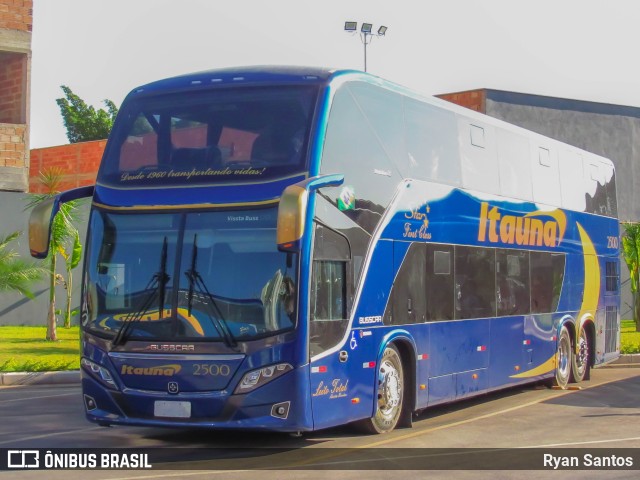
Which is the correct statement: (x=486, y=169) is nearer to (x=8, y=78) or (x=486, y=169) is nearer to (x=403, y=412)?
(x=403, y=412)

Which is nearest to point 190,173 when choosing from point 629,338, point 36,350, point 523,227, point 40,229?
point 40,229

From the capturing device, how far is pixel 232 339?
11109 millimetres

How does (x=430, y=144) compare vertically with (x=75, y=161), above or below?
below

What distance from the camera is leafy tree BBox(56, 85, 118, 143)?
3529 inches

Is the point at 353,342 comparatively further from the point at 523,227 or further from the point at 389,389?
the point at 523,227

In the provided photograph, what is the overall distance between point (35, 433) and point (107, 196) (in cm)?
296

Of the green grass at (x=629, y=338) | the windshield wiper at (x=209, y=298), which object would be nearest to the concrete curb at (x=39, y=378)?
the windshield wiper at (x=209, y=298)

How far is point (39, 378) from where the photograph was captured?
19.7 metres

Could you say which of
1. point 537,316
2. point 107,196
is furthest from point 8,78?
point 107,196

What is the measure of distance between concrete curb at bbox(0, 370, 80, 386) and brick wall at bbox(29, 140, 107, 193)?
2533cm

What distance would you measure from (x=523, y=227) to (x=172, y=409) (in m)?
7.88

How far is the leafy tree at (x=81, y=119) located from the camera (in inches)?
3529

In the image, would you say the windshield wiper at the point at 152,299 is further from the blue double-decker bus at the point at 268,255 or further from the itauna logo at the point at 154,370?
the itauna logo at the point at 154,370

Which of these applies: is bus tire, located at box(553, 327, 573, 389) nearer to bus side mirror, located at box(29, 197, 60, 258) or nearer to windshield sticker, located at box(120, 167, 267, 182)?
windshield sticker, located at box(120, 167, 267, 182)
